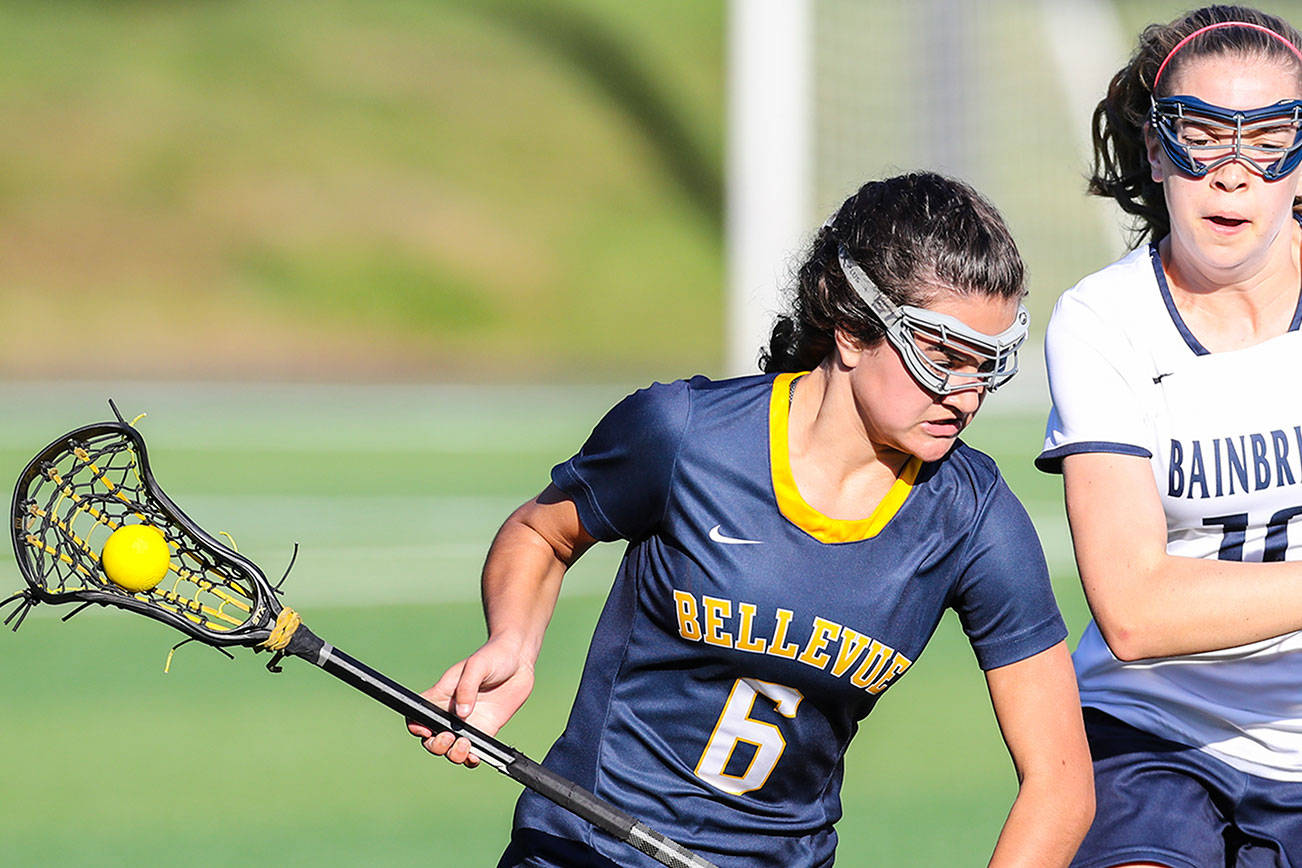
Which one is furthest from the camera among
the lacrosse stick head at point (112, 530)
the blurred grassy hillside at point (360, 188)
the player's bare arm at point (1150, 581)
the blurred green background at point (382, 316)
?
the blurred grassy hillside at point (360, 188)

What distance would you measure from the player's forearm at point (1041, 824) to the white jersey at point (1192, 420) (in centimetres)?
36

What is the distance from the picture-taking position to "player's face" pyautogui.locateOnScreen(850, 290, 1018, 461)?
9.14 feet

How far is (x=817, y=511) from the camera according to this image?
9.49 ft

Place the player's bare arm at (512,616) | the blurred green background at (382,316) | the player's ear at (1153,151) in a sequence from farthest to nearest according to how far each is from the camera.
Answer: the blurred green background at (382,316) → the player's ear at (1153,151) → the player's bare arm at (512,616)

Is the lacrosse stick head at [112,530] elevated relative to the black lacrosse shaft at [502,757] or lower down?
elevated

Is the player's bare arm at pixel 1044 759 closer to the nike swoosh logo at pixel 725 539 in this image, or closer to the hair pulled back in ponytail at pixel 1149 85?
the nike swoosh logo at pixel 725 539

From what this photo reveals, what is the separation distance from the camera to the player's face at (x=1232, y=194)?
2.89 m

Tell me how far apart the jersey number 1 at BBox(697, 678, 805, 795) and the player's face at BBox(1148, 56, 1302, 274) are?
1072mm

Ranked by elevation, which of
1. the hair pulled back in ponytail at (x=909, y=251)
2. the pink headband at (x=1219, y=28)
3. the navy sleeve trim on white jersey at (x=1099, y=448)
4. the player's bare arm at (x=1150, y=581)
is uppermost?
the pink headband at (x=1219, y=28)

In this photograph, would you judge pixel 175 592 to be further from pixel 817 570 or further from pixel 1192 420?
pixel 1192 420

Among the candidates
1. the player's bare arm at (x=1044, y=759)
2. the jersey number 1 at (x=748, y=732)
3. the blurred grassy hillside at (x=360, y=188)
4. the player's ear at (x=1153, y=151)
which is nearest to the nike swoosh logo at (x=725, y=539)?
the jersey number 1 at (x=748, y=732)

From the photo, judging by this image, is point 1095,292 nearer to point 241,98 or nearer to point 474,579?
point 474,579

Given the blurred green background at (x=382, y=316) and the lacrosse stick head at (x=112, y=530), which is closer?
the lacrosse stick head at (x=112, y=530)

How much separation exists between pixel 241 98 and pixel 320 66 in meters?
1.59
